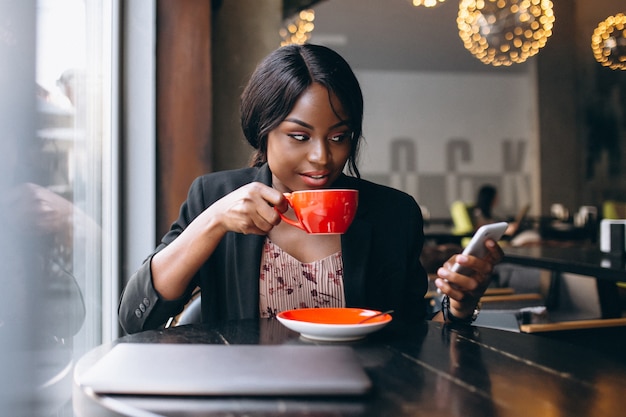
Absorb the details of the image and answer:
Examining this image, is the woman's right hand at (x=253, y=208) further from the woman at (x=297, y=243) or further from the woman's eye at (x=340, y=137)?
the woman's eye at (x=340, y=137)

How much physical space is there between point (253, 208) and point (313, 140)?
0.87 feet

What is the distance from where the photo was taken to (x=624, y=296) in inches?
183

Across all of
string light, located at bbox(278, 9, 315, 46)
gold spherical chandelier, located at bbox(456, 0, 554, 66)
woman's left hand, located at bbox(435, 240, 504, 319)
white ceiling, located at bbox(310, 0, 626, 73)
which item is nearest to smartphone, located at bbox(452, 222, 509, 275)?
woman's left hand, located at bbox(435, 240, 504, 319)

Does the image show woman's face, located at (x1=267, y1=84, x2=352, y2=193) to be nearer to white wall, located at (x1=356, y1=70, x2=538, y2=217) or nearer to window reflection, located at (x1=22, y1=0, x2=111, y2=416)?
window reflection, located at (x1=22, y1=0, x2=111, y2=416)

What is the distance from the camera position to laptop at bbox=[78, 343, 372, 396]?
672mm

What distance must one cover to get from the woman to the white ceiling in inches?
231

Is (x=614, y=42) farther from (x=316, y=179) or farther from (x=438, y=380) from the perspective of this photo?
(x=438, y=380)

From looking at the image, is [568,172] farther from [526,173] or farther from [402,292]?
[402,292]

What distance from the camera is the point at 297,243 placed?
1445 millimetres

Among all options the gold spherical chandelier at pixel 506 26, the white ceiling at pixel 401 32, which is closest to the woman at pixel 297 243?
the gold spherical chandelier at pixel 506 26

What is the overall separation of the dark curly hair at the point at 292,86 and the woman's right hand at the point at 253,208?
275 mm

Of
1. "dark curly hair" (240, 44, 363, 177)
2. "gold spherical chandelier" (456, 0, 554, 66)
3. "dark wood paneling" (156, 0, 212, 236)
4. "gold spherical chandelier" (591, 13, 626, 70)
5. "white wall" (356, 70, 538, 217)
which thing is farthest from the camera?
"white wall" (356, 70, 538, 217)

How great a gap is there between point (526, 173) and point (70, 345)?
33.4 ft

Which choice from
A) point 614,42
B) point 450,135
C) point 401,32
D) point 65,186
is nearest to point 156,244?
point 65,186
